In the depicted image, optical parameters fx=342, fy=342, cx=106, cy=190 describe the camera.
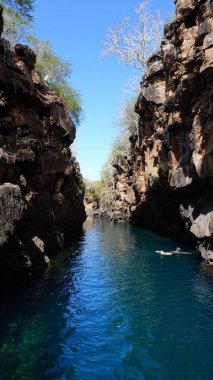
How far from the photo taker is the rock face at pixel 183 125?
24684 millimetres

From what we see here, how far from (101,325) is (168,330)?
8.95 feet

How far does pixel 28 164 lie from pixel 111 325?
13103mm

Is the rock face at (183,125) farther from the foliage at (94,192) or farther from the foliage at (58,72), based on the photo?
the foliage at (94,192)

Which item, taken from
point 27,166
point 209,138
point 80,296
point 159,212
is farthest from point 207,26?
point 159,212

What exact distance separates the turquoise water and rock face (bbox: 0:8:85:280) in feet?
7.85

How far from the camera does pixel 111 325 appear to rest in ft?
46.5

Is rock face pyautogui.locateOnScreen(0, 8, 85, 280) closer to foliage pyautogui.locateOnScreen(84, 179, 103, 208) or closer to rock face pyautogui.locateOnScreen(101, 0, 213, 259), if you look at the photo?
rock face pyautogui.locateOnScreen(101, 0, 213, 259)

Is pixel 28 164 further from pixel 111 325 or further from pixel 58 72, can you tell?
pixel 58 72

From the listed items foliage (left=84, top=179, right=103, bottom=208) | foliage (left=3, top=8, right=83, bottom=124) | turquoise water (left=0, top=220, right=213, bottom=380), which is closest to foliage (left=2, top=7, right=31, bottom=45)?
foliage (left=3, top=8, right=83, bottom=124)

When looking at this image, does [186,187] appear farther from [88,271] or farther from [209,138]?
[88,271]

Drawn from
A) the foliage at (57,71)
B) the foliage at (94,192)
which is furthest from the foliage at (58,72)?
the foliage at (94,192)

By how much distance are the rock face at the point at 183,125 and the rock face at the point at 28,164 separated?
10351 mm

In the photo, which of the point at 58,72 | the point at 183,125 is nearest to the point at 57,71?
the point at 58,72

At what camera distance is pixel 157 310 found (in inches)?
620
